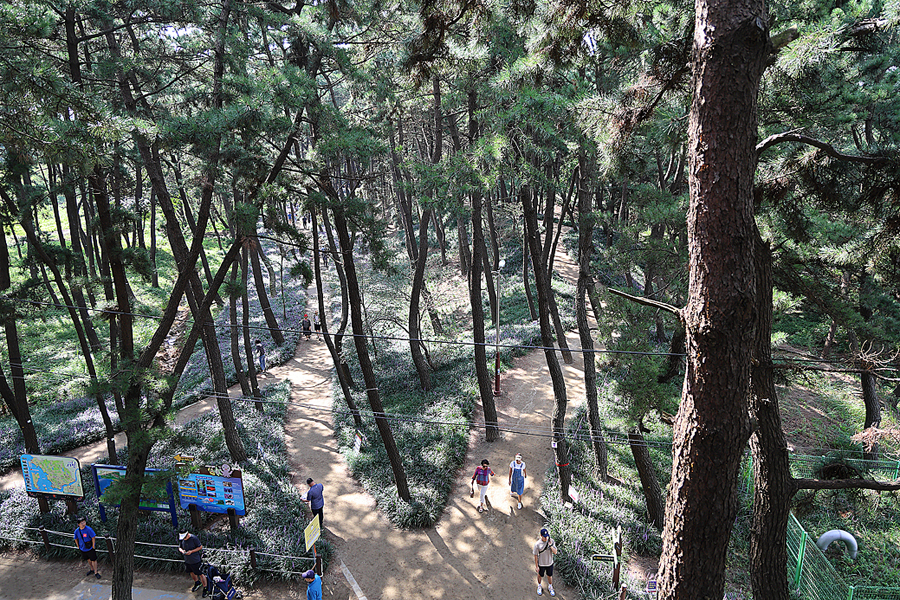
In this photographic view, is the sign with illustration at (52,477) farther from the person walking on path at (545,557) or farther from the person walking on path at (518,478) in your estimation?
the person walking on path at (545,557)

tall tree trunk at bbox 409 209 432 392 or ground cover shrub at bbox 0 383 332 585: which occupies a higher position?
tall tree trunk at bbox 409 209 432 392

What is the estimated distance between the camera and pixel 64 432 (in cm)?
1465

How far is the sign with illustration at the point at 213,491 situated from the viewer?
10195 mm

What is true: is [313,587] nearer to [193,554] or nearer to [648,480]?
[193,554]

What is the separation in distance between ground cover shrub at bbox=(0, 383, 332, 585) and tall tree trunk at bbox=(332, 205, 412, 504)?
2148 millimetres

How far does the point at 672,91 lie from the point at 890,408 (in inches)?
611

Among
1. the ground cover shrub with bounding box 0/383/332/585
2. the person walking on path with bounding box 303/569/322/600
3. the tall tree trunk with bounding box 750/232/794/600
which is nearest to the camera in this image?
the tall tree trunk with bounding box 750/232/794/600

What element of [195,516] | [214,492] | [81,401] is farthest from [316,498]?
[81,401]

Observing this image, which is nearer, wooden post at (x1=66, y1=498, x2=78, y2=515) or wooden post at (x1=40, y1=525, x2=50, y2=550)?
wooden post at (x1=40, y1=525, x2=50, y2=550)

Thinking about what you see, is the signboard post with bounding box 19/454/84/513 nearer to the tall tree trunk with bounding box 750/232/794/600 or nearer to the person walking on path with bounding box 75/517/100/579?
the person walking on path with bounding box 75/517/100/579

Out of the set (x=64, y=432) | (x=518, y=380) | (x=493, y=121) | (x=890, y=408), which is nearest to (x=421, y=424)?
(x=518, y=380)

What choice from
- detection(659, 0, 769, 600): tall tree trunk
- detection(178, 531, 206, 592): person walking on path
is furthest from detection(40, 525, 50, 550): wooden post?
detection(659, 0, 769, 600): tall tree trunk

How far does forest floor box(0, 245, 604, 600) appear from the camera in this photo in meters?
9.29

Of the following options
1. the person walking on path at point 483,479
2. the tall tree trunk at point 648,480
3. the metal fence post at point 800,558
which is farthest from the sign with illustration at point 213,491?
the metal fence post at point 800,558
